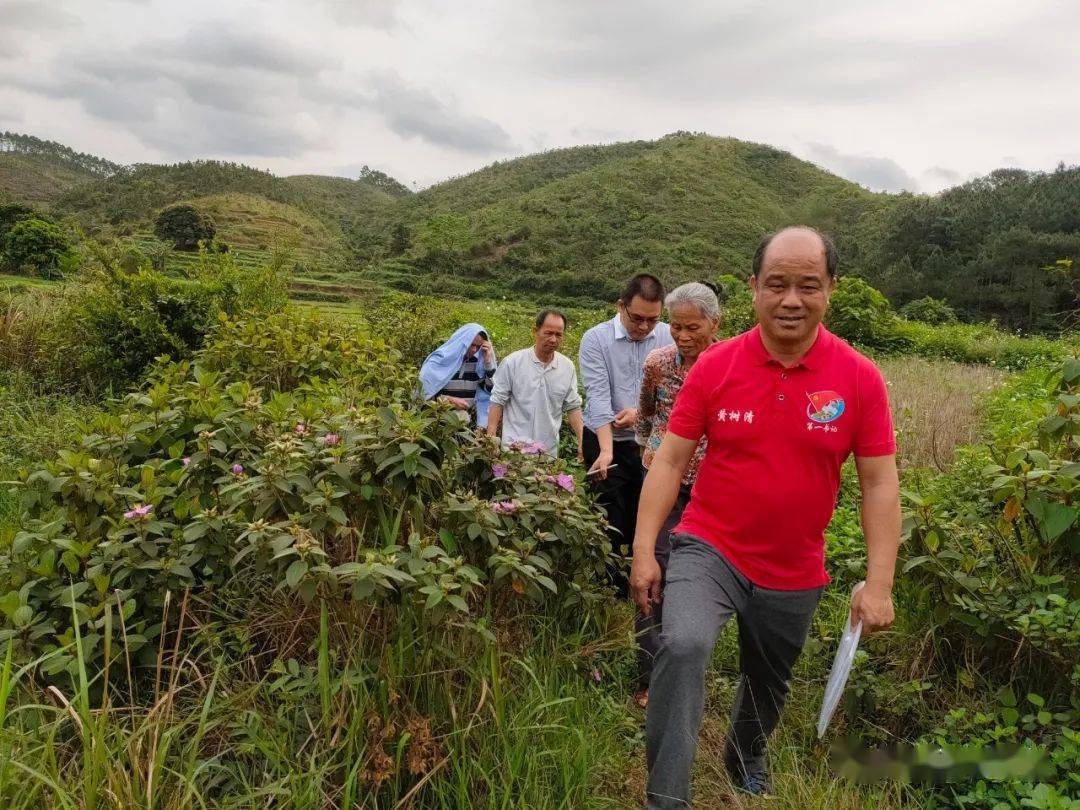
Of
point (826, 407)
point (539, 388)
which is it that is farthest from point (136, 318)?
point (826, 407)

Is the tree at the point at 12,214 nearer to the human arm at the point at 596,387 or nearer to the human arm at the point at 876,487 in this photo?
the human arm at the point at 596,387

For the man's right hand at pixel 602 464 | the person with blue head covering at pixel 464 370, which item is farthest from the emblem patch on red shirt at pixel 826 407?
the person with blue head covering at pixel 464 370

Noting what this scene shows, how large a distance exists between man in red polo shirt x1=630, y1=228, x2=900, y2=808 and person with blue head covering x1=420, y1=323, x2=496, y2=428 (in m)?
2.93

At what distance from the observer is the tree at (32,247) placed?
32031mm

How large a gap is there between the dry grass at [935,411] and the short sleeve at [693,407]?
12.1 feet

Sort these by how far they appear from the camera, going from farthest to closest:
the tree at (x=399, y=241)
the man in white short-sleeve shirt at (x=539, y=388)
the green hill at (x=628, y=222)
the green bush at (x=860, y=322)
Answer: the tree at (x=399, y=241) → the green hill at (x=628, y=222) → the green bush at (x=860, y=322) → the man in white short-sleeve shirt at (x=539, y=388)

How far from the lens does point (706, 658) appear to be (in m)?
1.85

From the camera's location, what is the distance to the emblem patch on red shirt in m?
1.98

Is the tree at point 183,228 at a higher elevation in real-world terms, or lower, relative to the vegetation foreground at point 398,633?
higher

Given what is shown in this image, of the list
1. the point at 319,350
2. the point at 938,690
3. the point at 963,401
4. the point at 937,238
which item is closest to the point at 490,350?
the point at 319,350

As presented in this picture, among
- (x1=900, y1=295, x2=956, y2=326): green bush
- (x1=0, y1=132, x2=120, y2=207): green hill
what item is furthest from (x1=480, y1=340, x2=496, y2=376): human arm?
(x1=0, y1=132, x2=120, y2=207): green hill

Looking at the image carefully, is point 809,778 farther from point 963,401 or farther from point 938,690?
point 963,401

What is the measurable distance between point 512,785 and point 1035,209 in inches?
1690

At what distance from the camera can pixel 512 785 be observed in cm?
201
